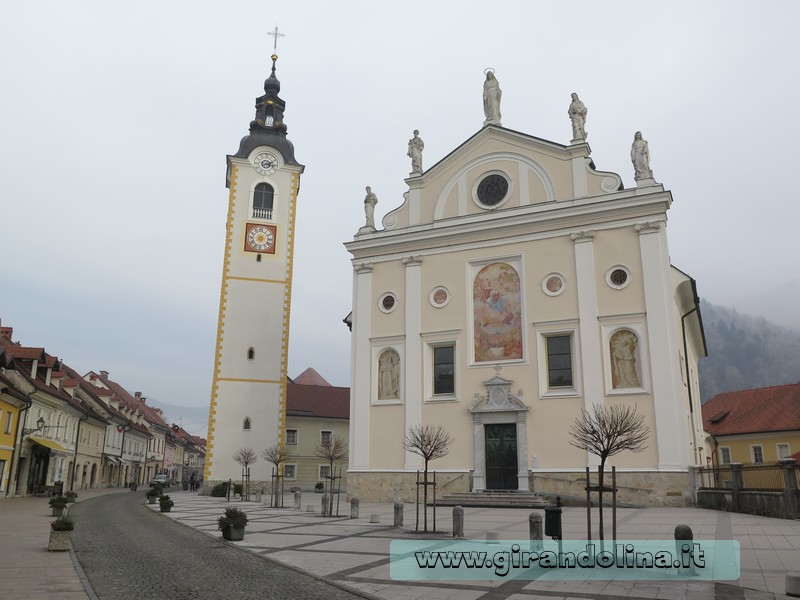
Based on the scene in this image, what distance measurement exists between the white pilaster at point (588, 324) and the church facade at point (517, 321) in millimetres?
45

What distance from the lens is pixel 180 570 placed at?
34.6ft

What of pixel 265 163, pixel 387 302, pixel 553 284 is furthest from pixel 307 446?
pixel 553 284

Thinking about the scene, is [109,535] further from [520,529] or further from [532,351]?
[532,351]

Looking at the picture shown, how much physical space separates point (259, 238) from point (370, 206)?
33.3 ft

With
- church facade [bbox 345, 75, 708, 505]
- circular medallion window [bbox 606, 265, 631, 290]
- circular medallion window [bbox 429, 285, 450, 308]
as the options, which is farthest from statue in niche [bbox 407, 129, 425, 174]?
circular medallion window [bbox 606, 265, 631, 290]

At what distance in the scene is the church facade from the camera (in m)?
24.9

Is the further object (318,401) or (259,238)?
(318,401)

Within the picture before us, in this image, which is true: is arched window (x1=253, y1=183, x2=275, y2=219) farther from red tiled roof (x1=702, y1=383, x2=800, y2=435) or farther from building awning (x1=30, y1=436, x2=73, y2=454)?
red tiled roof (x1=702, y1=383, x2=800, y2=435)

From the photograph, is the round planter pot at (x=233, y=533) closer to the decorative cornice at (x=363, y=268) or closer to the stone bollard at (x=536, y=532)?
the stone bollard at (x=536, y=532)

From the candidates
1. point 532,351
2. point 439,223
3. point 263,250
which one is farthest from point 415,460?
point 263,250

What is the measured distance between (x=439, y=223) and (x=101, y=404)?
33402 mm

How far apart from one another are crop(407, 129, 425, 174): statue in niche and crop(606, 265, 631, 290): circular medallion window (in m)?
11.2

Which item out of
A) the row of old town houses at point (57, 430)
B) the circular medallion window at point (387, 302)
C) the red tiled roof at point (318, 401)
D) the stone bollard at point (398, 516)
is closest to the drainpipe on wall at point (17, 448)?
the row of old town houses at point (57, 430)

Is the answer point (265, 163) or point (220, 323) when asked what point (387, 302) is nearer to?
point (220, 323)
